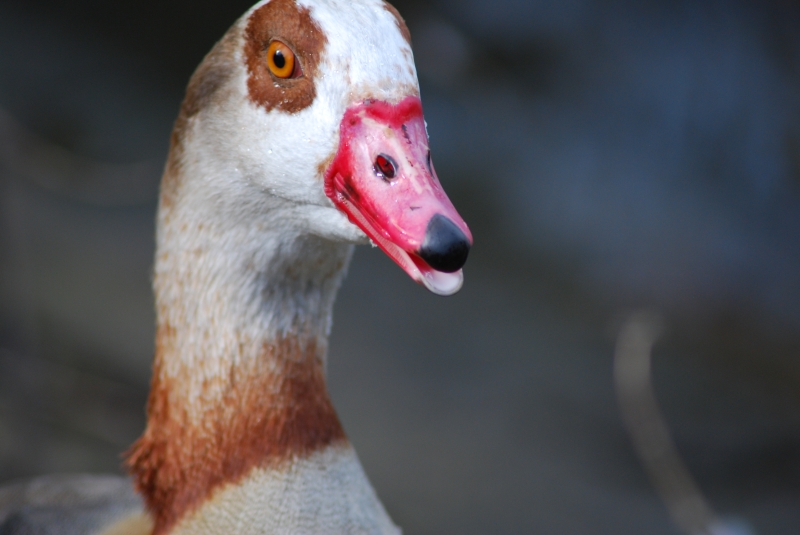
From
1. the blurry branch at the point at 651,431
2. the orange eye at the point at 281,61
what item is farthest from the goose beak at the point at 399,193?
the blurry branch at the point at 651,431

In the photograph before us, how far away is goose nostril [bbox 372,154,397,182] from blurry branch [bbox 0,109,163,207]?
6.71 feet

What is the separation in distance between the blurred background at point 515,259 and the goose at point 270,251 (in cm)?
131

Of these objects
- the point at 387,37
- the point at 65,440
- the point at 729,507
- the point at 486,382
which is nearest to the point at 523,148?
the point at 486,382

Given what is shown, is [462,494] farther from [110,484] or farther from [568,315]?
[110,484]

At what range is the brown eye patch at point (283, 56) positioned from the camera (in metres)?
0.88

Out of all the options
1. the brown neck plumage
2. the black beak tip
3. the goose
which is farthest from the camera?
the brown neck plumage

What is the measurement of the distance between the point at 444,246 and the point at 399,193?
93mm

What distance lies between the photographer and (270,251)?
3.34 ft

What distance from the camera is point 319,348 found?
1.11m

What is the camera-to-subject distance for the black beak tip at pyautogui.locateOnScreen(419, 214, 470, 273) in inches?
29.7

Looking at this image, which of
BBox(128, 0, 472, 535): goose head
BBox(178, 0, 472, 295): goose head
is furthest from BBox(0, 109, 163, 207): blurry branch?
BBox(178, 0, 472, 295): goose head

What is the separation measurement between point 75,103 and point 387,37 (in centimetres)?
205

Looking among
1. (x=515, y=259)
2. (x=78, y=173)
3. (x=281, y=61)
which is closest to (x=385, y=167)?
(x=281, y=61)

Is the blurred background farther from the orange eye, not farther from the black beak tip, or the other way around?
the black beak tip
